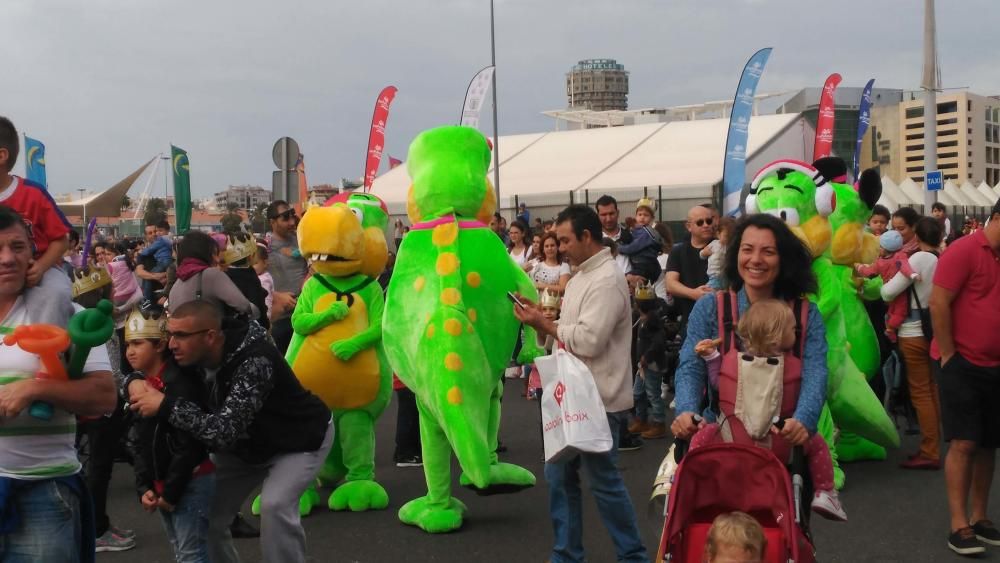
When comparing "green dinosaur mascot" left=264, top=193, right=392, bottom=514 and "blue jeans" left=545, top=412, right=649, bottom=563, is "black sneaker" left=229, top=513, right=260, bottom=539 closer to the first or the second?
"green dinosaur mascot" left=264, top=193, right=392, bottom=514

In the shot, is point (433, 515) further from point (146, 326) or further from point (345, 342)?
point (146, 326)

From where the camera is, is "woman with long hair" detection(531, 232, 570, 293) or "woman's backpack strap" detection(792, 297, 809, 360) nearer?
"woman's backpack strap" detection(792, 297, 809, 360)

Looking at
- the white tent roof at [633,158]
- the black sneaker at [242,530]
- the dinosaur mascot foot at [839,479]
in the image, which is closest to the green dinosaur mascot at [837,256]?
the dinosaur mascot foot at [839,479]

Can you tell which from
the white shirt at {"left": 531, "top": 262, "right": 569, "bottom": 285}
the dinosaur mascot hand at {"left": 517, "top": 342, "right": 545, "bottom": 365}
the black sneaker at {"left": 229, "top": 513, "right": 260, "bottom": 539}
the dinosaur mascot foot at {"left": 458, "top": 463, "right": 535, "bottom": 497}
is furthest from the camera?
the white shirt at {"left": 531, "top": 262, "right": 569, "bottom": 285}

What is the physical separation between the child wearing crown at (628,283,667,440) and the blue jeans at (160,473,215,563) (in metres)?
4.66

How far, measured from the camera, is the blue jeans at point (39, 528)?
2.91 meters

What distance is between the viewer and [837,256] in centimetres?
700

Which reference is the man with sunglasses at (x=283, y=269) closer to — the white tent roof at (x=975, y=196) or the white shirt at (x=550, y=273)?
the white shirt at (x=550, y=273)

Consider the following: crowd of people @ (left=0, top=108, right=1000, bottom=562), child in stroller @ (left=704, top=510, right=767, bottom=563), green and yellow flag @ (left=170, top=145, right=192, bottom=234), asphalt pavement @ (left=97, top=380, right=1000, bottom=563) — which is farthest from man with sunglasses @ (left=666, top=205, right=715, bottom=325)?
green and yellow flag @ (left=170, top=145, right=192, bottom=234)

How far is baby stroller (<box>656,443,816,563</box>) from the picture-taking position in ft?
10.1

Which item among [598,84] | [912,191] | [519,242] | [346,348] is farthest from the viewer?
[598,84]

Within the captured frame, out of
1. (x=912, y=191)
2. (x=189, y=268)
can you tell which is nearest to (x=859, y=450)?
(x=189, y=268)

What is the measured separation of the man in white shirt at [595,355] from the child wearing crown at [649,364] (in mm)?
3198

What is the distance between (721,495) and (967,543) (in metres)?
2.55
